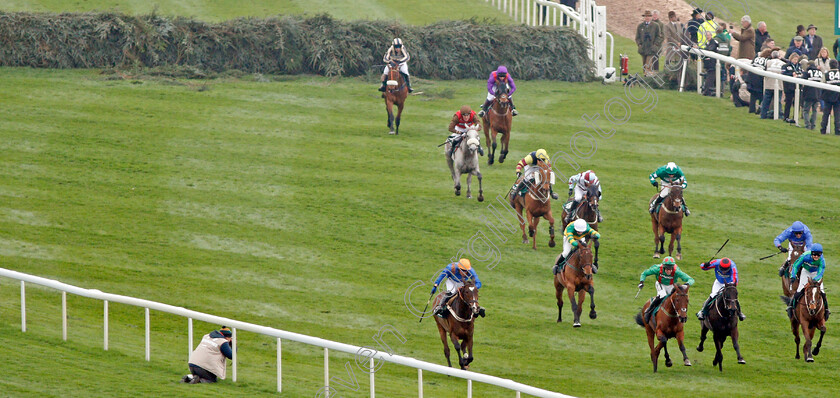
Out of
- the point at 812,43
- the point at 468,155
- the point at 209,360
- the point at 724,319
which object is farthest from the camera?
the point at 812,43

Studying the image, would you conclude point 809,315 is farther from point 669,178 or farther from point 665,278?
point 669,178

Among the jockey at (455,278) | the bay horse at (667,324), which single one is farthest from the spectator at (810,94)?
the jockey at (455,278)

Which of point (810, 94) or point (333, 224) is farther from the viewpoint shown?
point (810, 94)

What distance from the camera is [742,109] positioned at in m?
26.4

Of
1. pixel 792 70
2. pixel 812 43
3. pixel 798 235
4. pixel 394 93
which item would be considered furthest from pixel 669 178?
pixel 812 43

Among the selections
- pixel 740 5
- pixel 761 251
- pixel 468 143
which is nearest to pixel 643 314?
pixel 761 251

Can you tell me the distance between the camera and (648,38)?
92.4 feet

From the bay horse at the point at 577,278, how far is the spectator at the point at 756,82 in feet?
37.6

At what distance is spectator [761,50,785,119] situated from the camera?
24.8 metres

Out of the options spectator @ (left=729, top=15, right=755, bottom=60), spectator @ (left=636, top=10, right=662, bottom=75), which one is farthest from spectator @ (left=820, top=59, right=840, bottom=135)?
spectator @ (left=636, top=10, right=662, bottom=75)

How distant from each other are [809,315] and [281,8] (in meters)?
20.4

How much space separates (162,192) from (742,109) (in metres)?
13.4

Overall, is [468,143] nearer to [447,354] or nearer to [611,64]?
[447,354]

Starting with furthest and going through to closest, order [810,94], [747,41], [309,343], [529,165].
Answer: [747,41] → [810,94] → [529,165] → [309,343]
